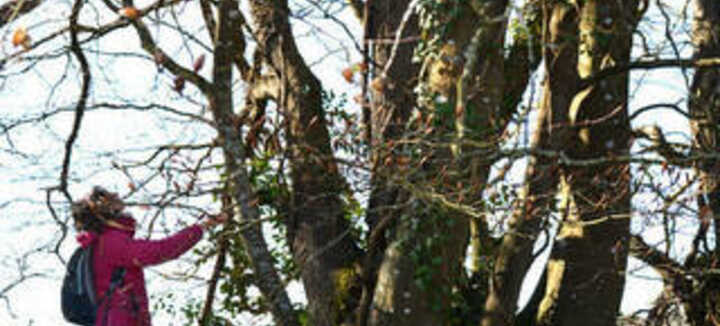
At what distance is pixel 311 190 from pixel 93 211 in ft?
4.97

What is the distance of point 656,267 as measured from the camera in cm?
1053

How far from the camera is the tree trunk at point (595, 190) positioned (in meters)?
9.18

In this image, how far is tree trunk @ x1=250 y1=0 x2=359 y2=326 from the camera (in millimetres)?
8742

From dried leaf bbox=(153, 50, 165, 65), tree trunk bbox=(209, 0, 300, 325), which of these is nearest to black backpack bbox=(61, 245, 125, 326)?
tree trunk bbox=(209, 0, 300, 325)

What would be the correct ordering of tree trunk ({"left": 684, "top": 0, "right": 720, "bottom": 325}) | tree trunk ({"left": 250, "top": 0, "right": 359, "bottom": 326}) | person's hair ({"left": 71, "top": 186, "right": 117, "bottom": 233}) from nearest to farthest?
person's hair ({"left": 71, "top": 186, "right": 117, "bottom": 233}) → tree trunk ({"left": 250, "top": 0, "right": 359, "bottom": 326}) → tree trunk ({"left": 684, "top": 0, "right": 720, "bottom": 325})

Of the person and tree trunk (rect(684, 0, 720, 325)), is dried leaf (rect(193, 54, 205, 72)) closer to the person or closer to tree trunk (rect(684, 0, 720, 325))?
the person

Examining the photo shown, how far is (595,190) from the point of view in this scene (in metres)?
9.28

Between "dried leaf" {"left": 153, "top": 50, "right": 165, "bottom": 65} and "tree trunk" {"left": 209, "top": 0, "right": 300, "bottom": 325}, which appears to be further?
"dried leaf" {"left": 153, "top": 50, "right": 165, "bottom": 65}

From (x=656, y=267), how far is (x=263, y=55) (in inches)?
143

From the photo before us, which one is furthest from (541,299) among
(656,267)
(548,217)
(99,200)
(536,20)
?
(99,200)

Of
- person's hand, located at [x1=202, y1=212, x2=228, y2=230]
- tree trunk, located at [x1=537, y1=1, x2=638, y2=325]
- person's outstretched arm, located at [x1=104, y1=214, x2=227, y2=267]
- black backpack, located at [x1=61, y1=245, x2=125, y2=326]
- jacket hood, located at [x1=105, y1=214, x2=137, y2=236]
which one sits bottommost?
black backpack, located at [x1=61, y1=245, x2=125, y2=326]

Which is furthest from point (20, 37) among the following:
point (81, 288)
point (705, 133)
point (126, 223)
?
point (705, 133)

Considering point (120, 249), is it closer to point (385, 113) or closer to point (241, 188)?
point (241, 188)

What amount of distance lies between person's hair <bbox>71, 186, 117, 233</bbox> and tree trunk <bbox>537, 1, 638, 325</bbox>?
3.05 meters
